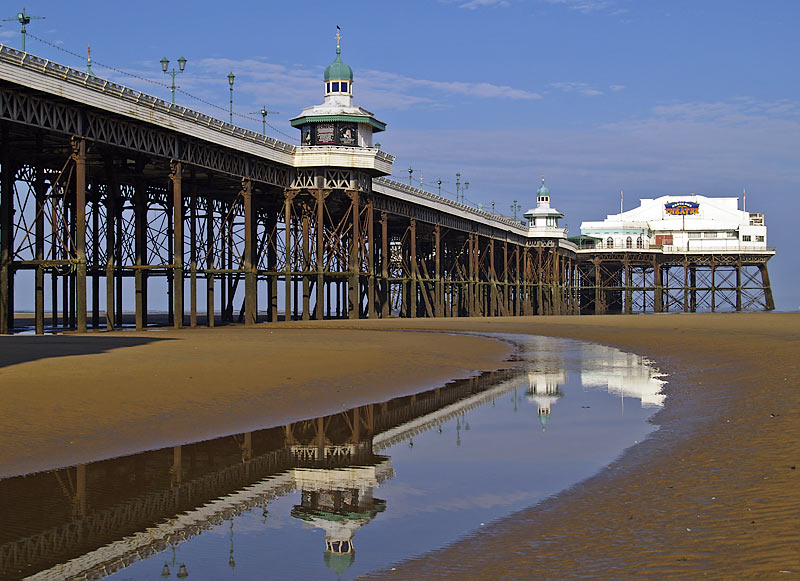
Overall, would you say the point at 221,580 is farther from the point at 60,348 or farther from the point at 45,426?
the point at 60,348

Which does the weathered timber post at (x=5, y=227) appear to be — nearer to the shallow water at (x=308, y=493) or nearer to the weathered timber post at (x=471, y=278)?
the shallow water at (x=308, y=493)

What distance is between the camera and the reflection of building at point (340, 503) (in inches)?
329

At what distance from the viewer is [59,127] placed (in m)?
40.4

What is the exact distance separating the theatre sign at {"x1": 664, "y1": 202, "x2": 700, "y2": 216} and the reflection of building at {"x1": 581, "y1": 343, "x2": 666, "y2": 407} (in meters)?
126

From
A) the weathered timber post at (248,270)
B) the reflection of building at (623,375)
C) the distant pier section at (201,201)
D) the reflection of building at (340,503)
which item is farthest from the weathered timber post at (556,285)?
the reflection of building at (340,503)

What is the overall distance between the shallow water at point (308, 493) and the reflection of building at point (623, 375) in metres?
2.46

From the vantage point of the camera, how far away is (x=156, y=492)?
1043cm

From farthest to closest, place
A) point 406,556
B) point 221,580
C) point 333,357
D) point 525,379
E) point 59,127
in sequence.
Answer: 1. point 59,127
2. point 333,357
3. point 525,379
4. point 406,556
5. point 221,580

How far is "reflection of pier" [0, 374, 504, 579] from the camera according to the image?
8.12m

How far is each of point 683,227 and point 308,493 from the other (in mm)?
148948

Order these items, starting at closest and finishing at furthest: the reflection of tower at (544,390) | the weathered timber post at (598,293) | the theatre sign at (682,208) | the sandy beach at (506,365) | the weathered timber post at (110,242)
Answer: the sandy beach at (506,365) < the reflection of tower at (544,390) < the weathered timber post at (110,242) < the weathered timber post at (598,293) < the theatre sign at (682,208)

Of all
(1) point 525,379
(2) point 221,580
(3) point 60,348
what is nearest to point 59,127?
(3) point 60,348

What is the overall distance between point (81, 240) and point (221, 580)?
36.6 metres

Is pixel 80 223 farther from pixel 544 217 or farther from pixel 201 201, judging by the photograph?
pixel 544 217
